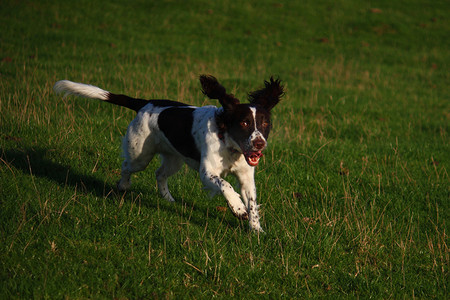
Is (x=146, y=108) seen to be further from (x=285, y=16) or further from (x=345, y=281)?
(x=285, y=16)

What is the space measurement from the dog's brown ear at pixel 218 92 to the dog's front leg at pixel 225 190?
674 mm

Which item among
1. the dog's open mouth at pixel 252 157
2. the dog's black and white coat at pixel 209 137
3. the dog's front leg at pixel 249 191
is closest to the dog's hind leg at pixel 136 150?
the dog's black and white coat at pixel 209 137

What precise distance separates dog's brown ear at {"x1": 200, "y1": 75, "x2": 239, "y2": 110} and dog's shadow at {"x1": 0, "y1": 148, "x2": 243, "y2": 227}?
1.13m

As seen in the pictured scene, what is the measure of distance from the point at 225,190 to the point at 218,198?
1363 mm

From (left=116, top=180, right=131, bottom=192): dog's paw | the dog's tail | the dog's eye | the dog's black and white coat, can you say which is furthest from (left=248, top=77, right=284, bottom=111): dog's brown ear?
(left=116, top=180, right=131, bottom=192): dog's paw

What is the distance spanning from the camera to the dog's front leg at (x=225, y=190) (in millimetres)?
4348

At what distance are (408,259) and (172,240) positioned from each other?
2233mm

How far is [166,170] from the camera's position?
576 cm

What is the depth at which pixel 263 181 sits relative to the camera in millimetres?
6207

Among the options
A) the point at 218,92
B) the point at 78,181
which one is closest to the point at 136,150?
the point at 78,181

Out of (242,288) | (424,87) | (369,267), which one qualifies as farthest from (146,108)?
(424,87)


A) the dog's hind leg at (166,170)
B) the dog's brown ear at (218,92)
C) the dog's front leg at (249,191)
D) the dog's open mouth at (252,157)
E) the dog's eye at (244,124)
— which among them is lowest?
the dog's hind leg at (166,170)

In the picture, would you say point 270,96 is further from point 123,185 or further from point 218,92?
point 123,185

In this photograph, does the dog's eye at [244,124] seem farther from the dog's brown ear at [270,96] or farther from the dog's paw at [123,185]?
the dog's paw at [123,185]
